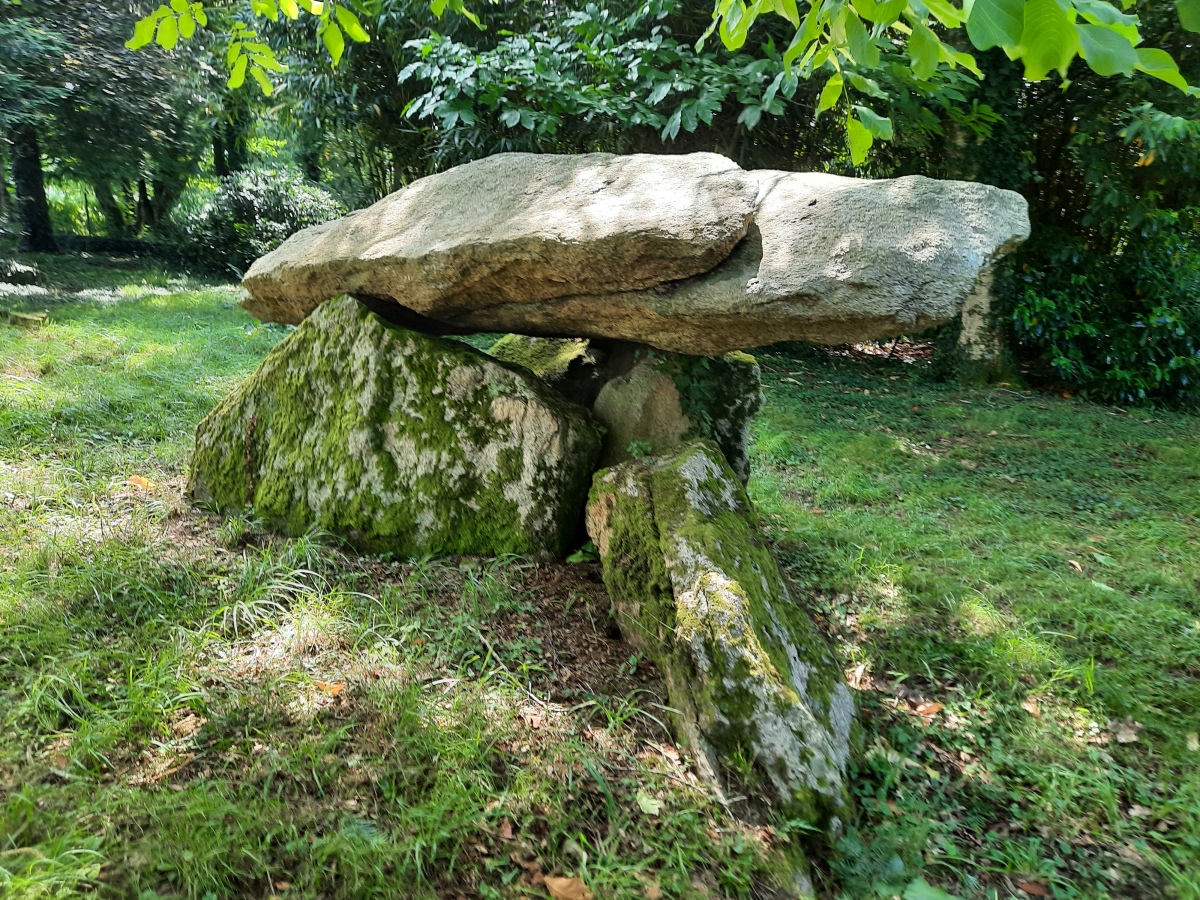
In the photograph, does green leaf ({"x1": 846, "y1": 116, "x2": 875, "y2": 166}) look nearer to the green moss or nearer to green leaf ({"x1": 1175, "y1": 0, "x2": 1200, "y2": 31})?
green leaf ({"x1": 1175, "y1": 0, "x2": 1200, "y2": 31})

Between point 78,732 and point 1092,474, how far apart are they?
5.88 metres

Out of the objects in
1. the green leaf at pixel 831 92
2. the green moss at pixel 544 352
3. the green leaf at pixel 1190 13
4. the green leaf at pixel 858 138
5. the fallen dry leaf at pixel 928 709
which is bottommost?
the fallen dry leaf at pixel 928 709

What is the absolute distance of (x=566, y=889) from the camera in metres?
2.02

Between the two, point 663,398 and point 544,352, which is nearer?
point 663,398

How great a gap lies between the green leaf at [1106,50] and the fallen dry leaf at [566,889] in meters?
2.16

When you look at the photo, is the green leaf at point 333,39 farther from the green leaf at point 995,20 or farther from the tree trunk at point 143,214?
the tree trunk at point 143,214

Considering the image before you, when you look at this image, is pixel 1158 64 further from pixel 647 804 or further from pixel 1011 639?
pixel 1011 639

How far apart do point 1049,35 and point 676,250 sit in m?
1.76

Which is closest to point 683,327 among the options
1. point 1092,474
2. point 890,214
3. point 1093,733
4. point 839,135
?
point 890,214

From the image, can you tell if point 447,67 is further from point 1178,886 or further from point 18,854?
point 1178,886

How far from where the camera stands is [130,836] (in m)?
1.96

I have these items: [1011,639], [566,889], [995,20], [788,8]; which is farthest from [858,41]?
[1011,639]

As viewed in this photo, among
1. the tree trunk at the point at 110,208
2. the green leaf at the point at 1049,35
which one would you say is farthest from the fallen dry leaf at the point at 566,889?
the tree trunk at the point at 110,208

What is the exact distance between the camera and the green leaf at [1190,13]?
125 centimetres
